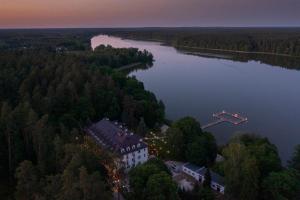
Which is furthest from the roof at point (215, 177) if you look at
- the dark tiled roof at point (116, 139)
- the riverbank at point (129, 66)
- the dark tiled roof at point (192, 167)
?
the riverbank at point (129, 66)

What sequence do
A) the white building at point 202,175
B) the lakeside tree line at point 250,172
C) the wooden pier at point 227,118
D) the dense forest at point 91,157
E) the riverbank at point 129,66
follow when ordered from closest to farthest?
the dense forest at point 91,157
the lakeside tree line at point 250,172
the white building at point 202,175
the wooden pier at point 227,118
the riverbank at point 129,66

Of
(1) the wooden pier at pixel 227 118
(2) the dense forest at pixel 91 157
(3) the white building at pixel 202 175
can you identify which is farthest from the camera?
(1) the wooden pier at pixel 227 118

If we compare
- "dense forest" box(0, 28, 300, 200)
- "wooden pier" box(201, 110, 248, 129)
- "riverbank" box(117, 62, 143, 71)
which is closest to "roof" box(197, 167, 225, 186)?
"dense forest" box(0, 28, 300, 200)

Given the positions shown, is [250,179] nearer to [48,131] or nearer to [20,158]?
[48,131]

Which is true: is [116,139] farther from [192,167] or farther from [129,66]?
[129,66]

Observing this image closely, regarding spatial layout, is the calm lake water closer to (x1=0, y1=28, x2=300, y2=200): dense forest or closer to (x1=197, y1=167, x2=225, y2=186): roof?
(x1=0, y1=28, x2=300, y2=200): dense forest

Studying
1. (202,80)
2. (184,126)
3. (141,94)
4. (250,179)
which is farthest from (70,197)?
(202,80)

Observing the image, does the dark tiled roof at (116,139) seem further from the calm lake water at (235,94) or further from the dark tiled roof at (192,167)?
the calm lake water at (235,94)
